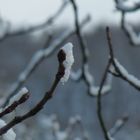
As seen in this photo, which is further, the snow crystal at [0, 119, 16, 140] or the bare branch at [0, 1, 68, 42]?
the bare branch at [0, 1, 68, 42]

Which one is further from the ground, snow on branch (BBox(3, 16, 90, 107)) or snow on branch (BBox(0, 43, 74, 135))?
snow on branch (BBox(0, 43, 74, 135))

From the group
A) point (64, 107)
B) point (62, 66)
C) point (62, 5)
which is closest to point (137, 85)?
point (62, 66)

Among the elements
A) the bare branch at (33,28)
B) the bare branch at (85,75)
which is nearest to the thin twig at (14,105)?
the bare branch at (85,75)

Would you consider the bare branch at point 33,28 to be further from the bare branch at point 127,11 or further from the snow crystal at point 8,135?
the snow crystal at point 8,135

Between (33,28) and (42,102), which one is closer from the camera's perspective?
(42,102)

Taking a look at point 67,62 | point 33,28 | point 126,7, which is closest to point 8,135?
A: point 67,62

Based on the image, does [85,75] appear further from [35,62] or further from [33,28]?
[33,28]

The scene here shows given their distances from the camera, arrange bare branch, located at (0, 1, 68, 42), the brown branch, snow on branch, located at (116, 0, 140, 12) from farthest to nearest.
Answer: bare branch, located at (0, 1, 68, 42) < snow on branch, located at (116, 0, 140, 12) < the brown branch

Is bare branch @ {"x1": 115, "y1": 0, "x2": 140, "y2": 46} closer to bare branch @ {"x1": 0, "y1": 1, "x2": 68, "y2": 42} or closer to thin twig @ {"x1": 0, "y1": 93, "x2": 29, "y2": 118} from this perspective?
bare branch @ {"x1": 0, "y1": 1, "x2": 68, "y2": 42}

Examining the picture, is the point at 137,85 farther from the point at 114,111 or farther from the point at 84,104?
the point at 84,104

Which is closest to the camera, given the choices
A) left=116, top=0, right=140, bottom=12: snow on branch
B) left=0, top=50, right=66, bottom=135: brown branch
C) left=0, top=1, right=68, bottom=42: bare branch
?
left=0, top=50, right=66, bottom=135: brown branch

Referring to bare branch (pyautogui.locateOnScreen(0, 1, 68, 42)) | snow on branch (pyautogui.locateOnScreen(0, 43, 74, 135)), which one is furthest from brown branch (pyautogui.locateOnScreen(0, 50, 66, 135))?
bare branch (pyautogui.locateOnScreen(0, 1, 68, 42))
